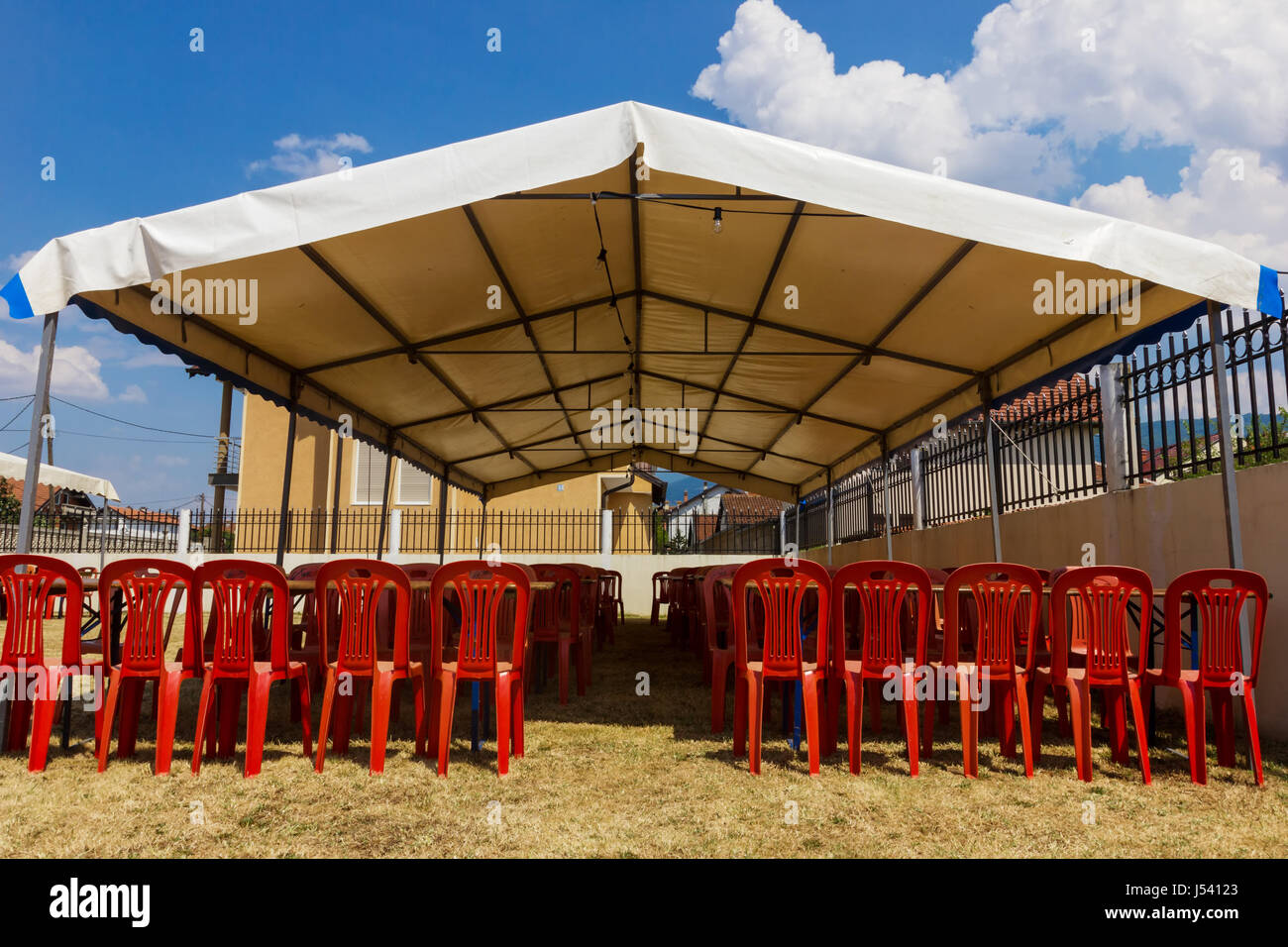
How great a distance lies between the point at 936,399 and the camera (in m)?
8.20

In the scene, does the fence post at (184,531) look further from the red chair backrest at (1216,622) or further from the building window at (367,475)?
the red chair backrest at (1216,622)

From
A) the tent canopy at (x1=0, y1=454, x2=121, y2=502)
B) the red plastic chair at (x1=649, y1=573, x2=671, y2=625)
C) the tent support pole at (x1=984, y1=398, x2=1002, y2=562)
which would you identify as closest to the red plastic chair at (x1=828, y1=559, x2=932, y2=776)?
the tent support pole at (x1=984, y1=398, x2=1002, y2=562)

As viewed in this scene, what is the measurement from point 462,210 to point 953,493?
7.24 meters

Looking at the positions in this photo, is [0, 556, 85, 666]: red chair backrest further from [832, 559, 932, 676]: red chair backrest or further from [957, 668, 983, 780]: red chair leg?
[957, 668, 983, 780]: red chair leg

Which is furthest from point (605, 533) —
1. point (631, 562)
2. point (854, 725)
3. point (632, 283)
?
point (854, 725)

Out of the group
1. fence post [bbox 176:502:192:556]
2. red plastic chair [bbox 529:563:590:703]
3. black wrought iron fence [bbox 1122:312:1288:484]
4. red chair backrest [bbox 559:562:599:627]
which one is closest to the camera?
black wrought iron fence [bbox 1122:312:1288:484]

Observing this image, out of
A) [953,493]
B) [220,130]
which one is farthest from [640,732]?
[220,130]

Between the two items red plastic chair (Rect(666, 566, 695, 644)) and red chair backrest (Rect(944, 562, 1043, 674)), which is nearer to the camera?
red chair backrest (Rect(944, 562, 1043, 674))

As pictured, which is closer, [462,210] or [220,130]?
[462,210]

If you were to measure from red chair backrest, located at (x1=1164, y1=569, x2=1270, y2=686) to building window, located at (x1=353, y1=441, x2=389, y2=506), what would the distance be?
16.2 meters

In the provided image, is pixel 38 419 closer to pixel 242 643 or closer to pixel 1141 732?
pixel 242 643

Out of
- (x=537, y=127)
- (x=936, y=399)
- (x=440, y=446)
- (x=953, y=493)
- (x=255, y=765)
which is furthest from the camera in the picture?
(x=440, y=446)

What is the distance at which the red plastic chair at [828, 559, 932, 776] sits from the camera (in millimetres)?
3676
